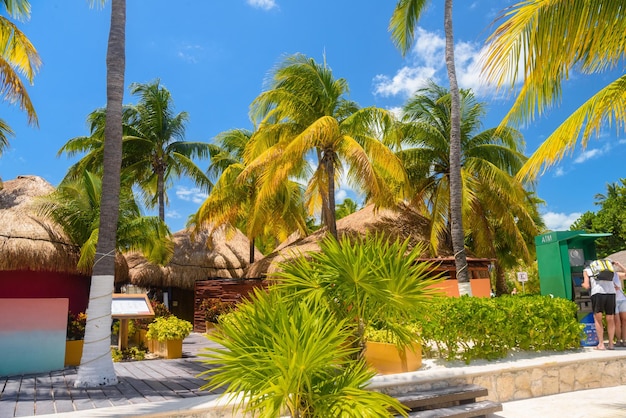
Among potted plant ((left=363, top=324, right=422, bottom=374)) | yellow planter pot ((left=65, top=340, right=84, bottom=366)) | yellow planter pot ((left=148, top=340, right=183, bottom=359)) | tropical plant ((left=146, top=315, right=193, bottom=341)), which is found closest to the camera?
potted plant ((left=363, top=324, right=422, bottom=374))

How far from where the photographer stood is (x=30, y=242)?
1280 cm

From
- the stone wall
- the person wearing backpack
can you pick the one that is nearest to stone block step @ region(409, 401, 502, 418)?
the stone wall

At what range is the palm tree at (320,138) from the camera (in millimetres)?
14344

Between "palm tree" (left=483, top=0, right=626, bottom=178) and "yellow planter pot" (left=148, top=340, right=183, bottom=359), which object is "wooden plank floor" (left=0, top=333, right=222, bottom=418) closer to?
"yellow planter pot" (left=148, top=340, right=183, bottom=359)

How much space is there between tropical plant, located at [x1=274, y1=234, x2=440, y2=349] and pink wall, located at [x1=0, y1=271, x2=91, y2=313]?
12234 mm

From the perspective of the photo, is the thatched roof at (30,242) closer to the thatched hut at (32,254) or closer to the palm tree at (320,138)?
the thatched hut at (32,254)

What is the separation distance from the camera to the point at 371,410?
11.3ft

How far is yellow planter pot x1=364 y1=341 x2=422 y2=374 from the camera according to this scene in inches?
259

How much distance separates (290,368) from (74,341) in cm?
803

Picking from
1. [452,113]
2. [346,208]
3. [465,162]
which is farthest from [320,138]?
[346,208]

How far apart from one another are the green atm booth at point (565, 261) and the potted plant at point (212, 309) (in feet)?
35.4

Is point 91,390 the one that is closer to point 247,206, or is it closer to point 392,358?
point 392,358

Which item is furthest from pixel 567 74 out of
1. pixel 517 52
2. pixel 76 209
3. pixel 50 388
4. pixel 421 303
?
pixel 76 209

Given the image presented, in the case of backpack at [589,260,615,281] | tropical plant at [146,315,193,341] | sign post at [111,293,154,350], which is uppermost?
backpack at [589,260,615,281]
